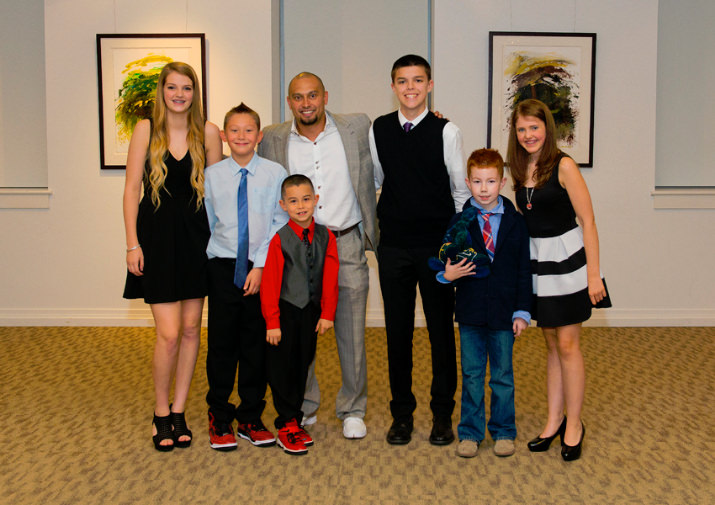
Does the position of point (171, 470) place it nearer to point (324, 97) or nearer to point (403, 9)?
point (324, 97)

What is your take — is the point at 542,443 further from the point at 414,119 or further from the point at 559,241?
the point at 414,119

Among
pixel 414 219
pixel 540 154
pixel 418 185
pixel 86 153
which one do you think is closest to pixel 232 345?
pixel 414 219

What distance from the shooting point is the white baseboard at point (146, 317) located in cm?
504

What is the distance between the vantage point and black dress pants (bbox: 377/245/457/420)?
106 inches

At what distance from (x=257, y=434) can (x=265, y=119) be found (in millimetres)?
2912

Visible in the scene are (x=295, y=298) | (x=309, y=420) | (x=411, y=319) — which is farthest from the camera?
(x=309, y=420)

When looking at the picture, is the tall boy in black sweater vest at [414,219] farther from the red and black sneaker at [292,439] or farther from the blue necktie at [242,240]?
the blue necktie at [242,240]

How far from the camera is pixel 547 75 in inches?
193

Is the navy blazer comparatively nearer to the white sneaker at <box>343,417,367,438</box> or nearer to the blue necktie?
the white sneaker at <box>343,417,367,438</box>

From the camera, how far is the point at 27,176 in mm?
5320

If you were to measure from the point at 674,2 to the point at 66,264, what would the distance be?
18.1 feet

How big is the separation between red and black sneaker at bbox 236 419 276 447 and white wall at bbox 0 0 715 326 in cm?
244

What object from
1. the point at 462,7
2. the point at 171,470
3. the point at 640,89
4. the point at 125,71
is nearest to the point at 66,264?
the point at 125,71

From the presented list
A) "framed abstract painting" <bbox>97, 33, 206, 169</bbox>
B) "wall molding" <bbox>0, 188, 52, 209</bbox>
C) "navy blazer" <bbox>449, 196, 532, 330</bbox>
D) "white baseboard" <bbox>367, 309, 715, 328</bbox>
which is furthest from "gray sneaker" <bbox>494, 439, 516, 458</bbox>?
"wall molding" <bbox>0, 188, 52, 209</bbox>
